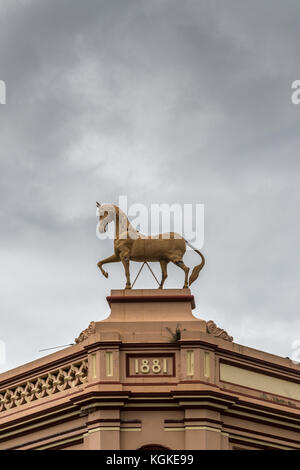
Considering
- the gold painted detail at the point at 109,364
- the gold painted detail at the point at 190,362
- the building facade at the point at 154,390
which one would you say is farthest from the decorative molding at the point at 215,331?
the gold painted detail at the point at 109,364

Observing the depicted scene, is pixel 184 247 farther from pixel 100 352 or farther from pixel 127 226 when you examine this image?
pixel 100 352

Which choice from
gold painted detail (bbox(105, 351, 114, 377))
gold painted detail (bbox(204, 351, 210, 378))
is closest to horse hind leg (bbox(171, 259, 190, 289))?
gold painted detail (bbox(204, 351, 210, 378))

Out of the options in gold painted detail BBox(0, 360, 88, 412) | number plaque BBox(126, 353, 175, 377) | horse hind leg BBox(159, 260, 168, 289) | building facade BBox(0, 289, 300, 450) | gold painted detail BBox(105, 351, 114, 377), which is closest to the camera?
building facade BBox(0, 289, 300, 450)

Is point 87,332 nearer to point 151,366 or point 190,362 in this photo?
point 151,366

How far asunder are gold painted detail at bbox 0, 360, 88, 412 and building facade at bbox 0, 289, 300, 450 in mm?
24

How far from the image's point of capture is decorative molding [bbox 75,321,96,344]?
26094 millimetres

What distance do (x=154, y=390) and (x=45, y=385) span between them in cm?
316

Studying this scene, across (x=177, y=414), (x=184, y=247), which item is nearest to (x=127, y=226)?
(x=184, y=247)

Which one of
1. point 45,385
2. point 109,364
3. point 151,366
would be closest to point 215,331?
point 151,366

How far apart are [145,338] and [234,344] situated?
2.25 metres

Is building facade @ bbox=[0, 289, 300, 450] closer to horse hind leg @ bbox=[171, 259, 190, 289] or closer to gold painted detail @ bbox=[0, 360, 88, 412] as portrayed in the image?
gold painted detail @ bbox=[0, 360, 88, 412]

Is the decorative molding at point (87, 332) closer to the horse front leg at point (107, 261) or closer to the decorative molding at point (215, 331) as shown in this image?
the horse front leg at point (107, 261)

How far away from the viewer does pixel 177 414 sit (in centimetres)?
2506

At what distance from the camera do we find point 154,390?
82.2ft
